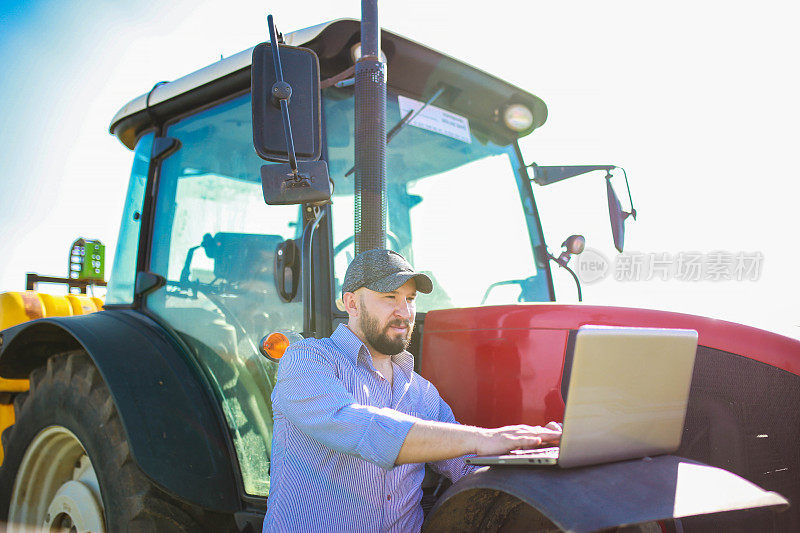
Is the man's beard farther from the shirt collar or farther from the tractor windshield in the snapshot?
the tractor windshield

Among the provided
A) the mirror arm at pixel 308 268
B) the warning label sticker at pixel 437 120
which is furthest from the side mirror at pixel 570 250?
the mirror arm at pixel 308 268

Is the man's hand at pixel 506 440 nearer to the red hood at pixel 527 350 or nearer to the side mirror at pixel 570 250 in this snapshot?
the red hood at pixel 527 350

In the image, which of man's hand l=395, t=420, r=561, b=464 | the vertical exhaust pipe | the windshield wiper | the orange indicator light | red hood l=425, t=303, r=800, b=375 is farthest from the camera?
the windshield wiper

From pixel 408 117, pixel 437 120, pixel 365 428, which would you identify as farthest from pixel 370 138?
pixel 365 428

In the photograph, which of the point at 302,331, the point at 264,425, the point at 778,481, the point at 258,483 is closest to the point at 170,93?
the point at 302,331

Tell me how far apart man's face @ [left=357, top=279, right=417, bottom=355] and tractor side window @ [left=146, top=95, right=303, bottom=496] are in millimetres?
475

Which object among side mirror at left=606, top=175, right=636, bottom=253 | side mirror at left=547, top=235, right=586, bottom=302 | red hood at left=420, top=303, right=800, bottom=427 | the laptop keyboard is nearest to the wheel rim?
red hood at left=420, top=303, right=800, bottom=427

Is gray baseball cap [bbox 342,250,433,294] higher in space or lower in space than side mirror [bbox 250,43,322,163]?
lower

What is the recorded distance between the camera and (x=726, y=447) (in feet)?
6.18

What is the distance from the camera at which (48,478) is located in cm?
280

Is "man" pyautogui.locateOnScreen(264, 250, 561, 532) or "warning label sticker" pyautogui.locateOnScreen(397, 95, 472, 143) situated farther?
"warning label sticker" pyautogui.locateOnScreen(397, 95, 472, 143)

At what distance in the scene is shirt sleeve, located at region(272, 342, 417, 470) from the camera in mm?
1592

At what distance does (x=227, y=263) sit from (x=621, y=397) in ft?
5.92

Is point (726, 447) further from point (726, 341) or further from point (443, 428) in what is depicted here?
point (443, 428)
